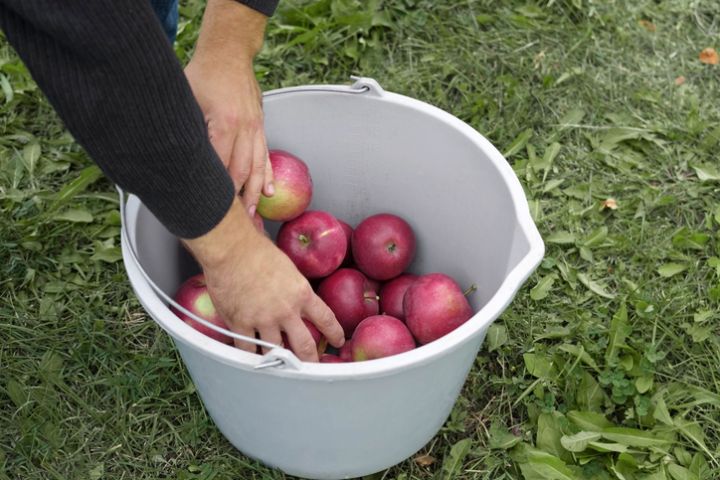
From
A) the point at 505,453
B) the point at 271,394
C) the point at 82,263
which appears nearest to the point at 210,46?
the point at 271,394

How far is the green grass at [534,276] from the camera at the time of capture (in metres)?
1.67

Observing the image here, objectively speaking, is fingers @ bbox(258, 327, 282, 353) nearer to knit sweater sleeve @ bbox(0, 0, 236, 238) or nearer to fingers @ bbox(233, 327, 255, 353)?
fingers @ bbox(233, 327, 255, 353)

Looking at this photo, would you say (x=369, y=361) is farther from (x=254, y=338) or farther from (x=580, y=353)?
(x=580, y=353)

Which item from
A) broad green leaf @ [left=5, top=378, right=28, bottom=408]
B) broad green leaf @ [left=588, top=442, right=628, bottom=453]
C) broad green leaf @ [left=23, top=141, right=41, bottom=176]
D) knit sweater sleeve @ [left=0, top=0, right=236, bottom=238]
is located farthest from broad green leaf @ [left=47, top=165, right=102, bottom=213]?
broad green leaf @ [left=588, top=442, right=628, bottom=453]

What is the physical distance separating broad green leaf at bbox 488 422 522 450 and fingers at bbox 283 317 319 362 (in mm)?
593

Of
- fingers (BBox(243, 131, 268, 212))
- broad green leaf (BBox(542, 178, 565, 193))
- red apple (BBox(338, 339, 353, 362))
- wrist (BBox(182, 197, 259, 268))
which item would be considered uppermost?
wrist (BBox(182, 197, 259, 268))

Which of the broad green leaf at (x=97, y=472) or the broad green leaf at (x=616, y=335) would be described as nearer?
the broad green leaf at (x=97, y=472)

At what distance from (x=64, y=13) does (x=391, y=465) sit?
3.62 feet

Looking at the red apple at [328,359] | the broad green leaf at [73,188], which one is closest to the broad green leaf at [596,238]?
the red apple at [328,359]

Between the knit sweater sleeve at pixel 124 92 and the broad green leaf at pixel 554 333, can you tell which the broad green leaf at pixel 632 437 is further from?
the knit sweater sleeve at pixel 124 92

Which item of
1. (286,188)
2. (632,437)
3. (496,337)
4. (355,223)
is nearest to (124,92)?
(286,188)

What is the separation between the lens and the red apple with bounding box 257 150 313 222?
163 cm

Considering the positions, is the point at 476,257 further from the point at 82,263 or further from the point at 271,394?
the point at 82,263

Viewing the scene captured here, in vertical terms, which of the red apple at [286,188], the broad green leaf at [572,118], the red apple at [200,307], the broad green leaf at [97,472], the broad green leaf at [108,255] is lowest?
the broad green leaf at [97,472]
